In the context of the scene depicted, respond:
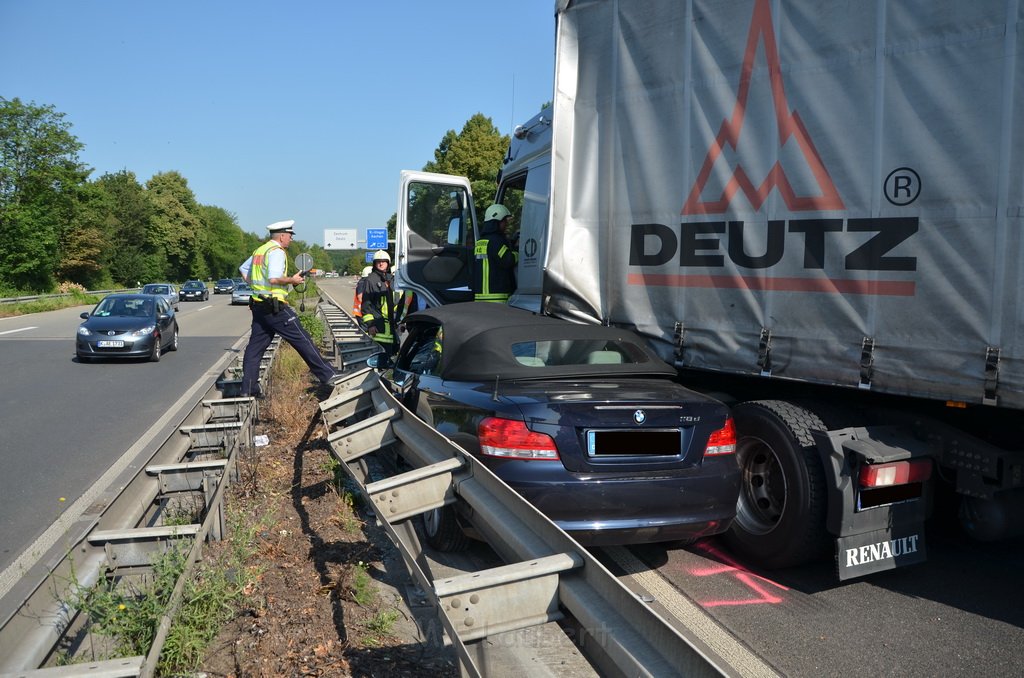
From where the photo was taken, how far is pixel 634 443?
4203mm

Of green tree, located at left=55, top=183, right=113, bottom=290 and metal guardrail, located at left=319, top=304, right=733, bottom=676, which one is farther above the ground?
green tree, located at left=55, top=183, right=113, bottom=290

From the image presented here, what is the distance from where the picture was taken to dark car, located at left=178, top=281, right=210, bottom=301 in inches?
2115

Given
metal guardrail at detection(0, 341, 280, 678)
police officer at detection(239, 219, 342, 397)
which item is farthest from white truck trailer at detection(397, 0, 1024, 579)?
police officer at detection(239, 219, 342, 397)

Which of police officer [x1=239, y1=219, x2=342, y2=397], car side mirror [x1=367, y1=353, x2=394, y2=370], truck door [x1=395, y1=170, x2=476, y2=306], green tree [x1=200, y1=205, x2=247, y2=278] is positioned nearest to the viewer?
car side mirror [x1=367, y1=353, x2=394, y2=370]

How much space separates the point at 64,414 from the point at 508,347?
752 centimetres

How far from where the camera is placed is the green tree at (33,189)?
50000mm

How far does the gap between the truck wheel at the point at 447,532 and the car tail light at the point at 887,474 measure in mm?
2232

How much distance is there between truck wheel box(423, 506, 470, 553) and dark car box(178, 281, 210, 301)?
175 feet

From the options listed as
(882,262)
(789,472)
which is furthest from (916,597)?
(882,262)

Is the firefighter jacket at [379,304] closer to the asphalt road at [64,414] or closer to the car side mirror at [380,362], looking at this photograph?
the asphalt road at [64,414]

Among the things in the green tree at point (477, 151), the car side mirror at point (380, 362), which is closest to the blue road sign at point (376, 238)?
the green tree at point (477, 151)

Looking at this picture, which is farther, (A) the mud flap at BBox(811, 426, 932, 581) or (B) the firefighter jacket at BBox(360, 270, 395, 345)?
(B) the firefighter jacket at BBox(360, 270, 395, 345)

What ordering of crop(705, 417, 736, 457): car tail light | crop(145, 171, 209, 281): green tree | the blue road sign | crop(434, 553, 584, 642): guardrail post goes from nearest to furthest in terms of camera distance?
1. crop(434, 553, 584, 642): guardrail post
2. crop(705, 417, 736, 457): car tail light
3. the blue road sign
4. crop(145, 171, 209, 281): green tree

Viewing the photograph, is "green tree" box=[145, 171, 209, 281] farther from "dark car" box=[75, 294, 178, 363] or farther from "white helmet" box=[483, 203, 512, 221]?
"white helmet" box=[483, 203, 512, 221]
